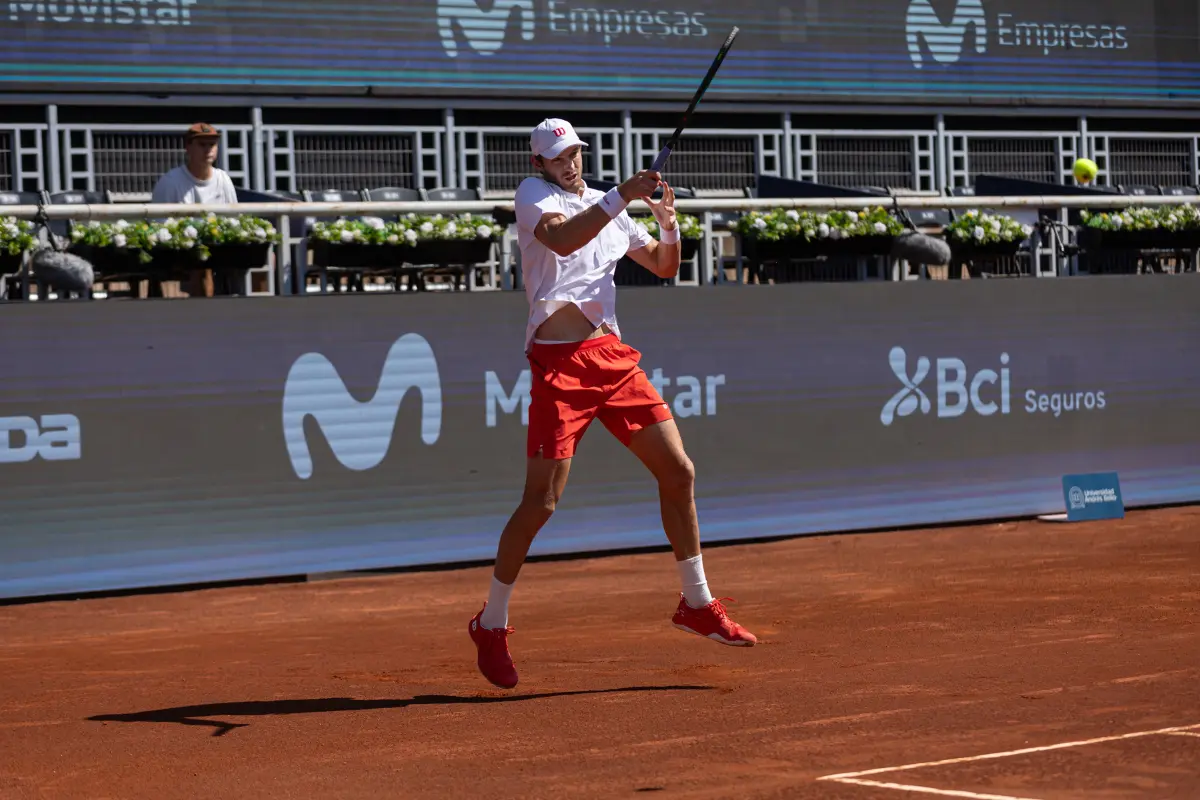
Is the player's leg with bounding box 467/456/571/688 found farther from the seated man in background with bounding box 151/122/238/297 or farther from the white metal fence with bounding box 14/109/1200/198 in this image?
the white metal fence with bounding box 14/109/1200/198

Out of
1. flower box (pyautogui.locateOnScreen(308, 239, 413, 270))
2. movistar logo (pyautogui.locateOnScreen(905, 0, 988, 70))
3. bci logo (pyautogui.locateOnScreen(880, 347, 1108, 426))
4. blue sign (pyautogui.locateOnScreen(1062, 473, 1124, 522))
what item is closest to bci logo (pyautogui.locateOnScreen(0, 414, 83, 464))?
flower box (pyautogui.locateOnScreen(308, 239, 413, 270))

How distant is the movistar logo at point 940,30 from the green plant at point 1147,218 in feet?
31.5

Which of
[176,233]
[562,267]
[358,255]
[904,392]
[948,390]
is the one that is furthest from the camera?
[948,390]

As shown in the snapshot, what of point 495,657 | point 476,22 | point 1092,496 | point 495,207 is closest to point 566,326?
point 495,657

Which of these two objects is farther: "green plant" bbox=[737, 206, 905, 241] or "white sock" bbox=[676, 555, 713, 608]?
"green plant" bbox=[737, 206, 905, 241]

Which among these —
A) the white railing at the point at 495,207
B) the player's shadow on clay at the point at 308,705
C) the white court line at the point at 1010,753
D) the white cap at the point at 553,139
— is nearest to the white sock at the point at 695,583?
the player's shadow on clay at the point at 308,705

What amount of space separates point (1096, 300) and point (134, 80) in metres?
10.5

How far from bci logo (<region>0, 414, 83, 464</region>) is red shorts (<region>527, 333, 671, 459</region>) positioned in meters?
4.28

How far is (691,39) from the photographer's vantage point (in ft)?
69.2

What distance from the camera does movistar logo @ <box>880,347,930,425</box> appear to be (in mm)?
12359

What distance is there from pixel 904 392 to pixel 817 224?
4.59 ft

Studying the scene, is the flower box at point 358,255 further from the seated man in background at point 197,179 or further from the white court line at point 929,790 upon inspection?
the white court line at point 929,790

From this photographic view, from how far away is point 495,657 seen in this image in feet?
21.8

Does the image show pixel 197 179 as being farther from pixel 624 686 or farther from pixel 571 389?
pixel 624 686
